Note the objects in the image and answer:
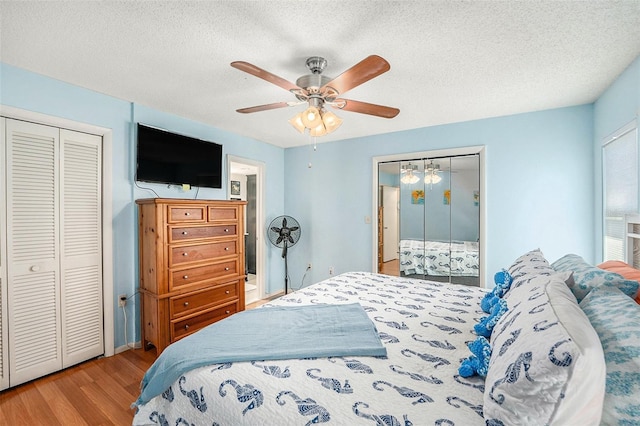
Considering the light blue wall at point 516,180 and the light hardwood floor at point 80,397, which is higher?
the light blue wall at point 516,180

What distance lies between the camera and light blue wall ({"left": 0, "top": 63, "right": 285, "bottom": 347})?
2.19m

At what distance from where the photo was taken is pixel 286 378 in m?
1.10

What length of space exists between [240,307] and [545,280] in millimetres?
2953

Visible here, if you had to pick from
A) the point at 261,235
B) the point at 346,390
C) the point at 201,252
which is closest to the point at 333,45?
the point at 346,390

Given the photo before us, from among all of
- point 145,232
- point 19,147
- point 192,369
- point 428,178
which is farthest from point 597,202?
point 19,147

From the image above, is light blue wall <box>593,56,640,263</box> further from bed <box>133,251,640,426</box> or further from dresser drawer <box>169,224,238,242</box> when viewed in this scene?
dresser drawer <box>169,224,238,242</box>

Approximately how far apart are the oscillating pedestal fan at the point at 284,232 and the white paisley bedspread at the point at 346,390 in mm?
2829

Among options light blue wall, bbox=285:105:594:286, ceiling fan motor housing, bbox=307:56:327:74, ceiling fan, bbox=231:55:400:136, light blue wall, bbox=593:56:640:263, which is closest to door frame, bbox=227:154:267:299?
light blue wall, bbox=285:105:594:286

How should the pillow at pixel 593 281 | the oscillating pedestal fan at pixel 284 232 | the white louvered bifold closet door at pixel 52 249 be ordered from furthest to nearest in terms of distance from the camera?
the oscillating pedestal fan at pixel 284 232 → the white louvered bifold closet door at pixel 52 249 → the pillow at pixel 593 281

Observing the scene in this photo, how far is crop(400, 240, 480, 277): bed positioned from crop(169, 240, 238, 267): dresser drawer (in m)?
2.27

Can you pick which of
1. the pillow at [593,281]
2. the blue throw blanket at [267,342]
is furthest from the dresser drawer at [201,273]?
the pillow at [593,281]

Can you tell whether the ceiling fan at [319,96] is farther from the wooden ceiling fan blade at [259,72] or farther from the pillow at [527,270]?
the pillow at [527,270]

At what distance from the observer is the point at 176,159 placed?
3.13 meters

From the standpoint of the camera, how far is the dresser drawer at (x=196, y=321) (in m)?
2.71
